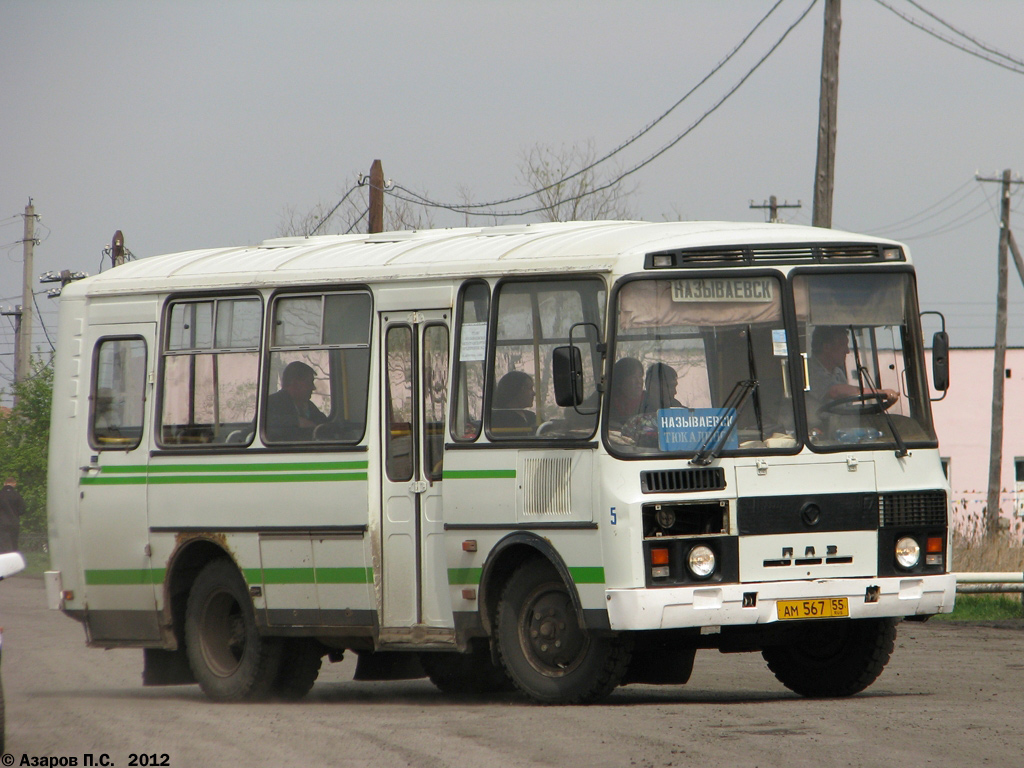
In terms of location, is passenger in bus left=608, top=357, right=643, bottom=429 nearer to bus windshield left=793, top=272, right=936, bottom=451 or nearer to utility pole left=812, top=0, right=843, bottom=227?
bus windshield left=793, top=272, right=936, bottom=451

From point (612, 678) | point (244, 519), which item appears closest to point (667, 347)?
point (612, 678)

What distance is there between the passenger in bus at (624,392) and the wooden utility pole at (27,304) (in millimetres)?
40556

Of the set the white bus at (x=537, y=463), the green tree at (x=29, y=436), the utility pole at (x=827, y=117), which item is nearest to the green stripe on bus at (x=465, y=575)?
the white bus at (x=537, y=463)

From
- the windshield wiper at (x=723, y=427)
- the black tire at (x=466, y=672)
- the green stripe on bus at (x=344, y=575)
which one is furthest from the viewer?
the black tire at (x=466, y=672)

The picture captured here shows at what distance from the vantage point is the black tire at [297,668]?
41.3 feet

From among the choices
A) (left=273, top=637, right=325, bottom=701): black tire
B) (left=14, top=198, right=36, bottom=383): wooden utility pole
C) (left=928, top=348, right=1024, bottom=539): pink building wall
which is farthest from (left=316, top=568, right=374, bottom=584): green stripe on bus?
(left=928, top=348, right=1024, bottom=539): pink building wall

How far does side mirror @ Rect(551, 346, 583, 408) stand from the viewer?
10.0m

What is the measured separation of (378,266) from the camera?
11.8 metres

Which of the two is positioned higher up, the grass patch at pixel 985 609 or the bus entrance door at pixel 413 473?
the bus entrance door at pixel 413 473

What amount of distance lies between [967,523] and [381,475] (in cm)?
1297

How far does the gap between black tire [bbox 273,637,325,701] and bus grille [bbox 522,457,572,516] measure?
2770 millimetres

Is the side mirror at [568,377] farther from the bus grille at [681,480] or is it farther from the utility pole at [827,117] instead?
the utility pole at [827,117]

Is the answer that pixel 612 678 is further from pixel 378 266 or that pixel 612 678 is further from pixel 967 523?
pixel 967 523

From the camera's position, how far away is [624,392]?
10250 millimetres
